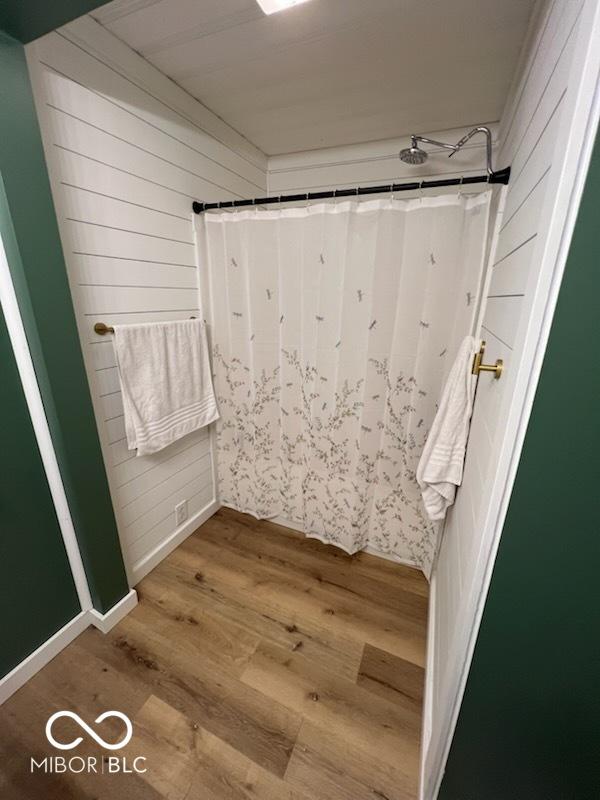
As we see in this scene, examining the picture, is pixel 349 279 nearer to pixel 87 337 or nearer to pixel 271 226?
pixel 271 226

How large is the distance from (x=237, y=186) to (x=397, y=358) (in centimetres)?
141

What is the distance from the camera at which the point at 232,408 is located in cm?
185

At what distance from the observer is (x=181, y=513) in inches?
71.0

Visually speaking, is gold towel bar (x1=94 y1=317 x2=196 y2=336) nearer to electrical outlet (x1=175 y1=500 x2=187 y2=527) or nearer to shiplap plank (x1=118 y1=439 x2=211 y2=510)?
shiplap plank (x1=118 y1=439 x2=211 y2=510)

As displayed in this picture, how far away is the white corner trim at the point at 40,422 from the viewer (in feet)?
3.14

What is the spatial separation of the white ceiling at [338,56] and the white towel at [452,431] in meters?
1.07

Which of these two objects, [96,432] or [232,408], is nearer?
[96,432]

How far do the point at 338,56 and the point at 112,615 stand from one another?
249cm

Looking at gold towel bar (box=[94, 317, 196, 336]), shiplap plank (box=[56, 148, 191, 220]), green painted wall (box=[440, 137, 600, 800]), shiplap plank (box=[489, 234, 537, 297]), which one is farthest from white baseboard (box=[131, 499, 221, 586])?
shiplap plank (box=[489, 234, 537, 297])

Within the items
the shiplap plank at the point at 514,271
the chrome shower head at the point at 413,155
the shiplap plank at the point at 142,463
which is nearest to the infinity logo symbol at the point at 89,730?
the shiplap plank at the point at 142,463

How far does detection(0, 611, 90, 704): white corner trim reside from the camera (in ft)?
3.67

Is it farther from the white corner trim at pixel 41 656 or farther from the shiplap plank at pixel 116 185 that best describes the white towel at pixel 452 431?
the white corner trim at pixel 41 656

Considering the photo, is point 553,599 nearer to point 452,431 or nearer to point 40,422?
point 452,431

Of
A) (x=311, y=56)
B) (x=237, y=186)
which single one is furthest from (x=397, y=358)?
(x=237, y=186)
